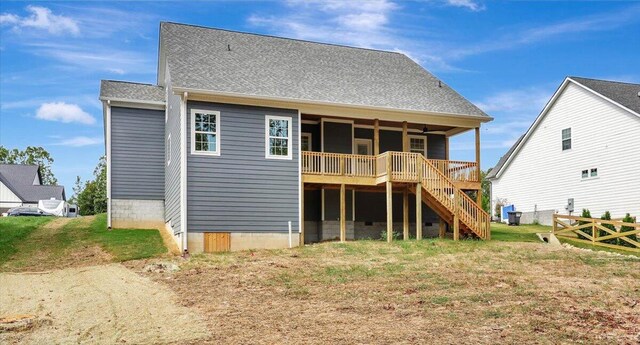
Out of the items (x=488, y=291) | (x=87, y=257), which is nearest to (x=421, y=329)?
(x=488, y=291)

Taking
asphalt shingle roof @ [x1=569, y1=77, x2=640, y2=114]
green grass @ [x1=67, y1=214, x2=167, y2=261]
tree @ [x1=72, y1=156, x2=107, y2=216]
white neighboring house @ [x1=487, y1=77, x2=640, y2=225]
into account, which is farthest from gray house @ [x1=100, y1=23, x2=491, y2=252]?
tree @ [x1=72, y1=156, x2=107, y2=216]

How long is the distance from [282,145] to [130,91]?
29.3ft

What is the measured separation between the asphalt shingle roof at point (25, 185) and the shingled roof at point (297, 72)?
121 feet

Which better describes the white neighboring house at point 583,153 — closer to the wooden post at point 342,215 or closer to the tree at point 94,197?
the wooden post at point 342,215

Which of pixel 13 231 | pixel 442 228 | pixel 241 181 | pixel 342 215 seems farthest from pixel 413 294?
pixel 13 231

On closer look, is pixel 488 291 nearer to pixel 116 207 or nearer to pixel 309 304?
pixel 309 304

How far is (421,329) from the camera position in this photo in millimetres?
11148

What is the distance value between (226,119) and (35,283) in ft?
27.6

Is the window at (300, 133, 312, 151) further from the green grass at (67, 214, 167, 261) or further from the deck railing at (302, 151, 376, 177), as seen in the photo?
the green grass at (67, 214, 167, 261)

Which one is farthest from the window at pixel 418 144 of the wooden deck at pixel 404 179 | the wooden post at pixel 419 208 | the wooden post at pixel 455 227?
the wooden post at pixel 455 227

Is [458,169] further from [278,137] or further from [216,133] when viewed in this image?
[216,133]

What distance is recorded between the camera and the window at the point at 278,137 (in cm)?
2355

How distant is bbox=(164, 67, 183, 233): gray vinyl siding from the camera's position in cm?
2333

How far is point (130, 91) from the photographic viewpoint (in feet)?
94.5
